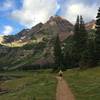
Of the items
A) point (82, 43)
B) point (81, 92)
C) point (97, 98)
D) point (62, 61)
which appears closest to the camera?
point (97, 98)

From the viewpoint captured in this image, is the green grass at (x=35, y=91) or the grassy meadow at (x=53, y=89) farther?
the green grass at (x=35, y=91)

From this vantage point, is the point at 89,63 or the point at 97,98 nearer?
the point at 97,98

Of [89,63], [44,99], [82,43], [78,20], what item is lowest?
[44,99]

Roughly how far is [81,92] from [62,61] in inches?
3939

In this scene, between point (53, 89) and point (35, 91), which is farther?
point (53, 89)

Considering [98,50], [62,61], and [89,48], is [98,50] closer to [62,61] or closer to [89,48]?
[89,48]

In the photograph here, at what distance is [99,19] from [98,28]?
303 centimetres

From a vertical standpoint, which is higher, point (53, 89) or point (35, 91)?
point (53, 89)

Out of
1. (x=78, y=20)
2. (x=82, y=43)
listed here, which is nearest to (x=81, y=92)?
(x=82, y=43)

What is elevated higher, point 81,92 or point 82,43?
point 82,43

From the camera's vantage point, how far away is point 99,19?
319 feet

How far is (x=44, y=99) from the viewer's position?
34.3 metres

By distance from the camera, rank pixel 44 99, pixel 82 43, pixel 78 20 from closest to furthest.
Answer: pixel 44 99 → pixel 82 43 → pixel 78 20

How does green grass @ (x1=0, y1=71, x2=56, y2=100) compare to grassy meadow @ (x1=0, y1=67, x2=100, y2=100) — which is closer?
grassy meadow @ (x1=0, y1=67, x2=100, y2=100)
